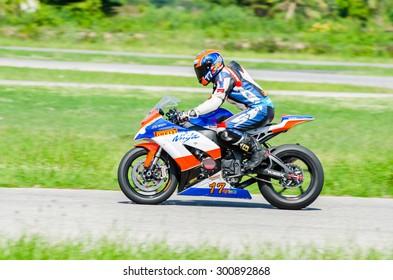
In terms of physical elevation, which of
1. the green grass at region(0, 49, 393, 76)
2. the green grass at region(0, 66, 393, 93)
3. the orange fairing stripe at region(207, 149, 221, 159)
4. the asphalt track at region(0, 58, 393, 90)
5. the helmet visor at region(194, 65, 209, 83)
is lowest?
the green grass at region(0, 49, 393, 76)

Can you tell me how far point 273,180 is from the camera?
9.57 meters

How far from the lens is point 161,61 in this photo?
3028 cm

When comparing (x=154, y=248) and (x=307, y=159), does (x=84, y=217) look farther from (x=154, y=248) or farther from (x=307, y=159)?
(x=307, y=159)

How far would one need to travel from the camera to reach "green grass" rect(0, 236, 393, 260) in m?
6.76

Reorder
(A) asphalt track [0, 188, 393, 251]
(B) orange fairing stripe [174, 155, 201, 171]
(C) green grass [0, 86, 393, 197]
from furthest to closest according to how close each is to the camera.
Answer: (C) green grass [0, 86, 393, 197] < (B) orange fairing stripe [174, 155, 201, 171] < (A) asphalt track [0, 188, 393, 251]

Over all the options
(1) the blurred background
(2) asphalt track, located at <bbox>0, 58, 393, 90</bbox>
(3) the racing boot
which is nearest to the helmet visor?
(3) the racing boot

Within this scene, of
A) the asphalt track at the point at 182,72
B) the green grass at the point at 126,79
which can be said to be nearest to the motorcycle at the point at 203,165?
the green grass at the point at 126,79

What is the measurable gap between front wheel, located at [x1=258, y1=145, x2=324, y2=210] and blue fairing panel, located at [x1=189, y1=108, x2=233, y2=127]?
2.38 feet

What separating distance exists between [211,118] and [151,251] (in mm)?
2880

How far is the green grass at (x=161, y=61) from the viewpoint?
2920 centimetres

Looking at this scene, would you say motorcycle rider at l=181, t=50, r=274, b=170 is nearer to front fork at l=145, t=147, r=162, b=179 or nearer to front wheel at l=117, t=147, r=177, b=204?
front fork at l=145, t=147, r=162, b=179

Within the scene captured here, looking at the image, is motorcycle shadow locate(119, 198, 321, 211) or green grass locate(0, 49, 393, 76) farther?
green grass locate(0, 49, 393, 76)

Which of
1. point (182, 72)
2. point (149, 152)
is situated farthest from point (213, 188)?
point (182, 72)

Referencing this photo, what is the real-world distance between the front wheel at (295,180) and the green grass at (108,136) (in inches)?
55.0
